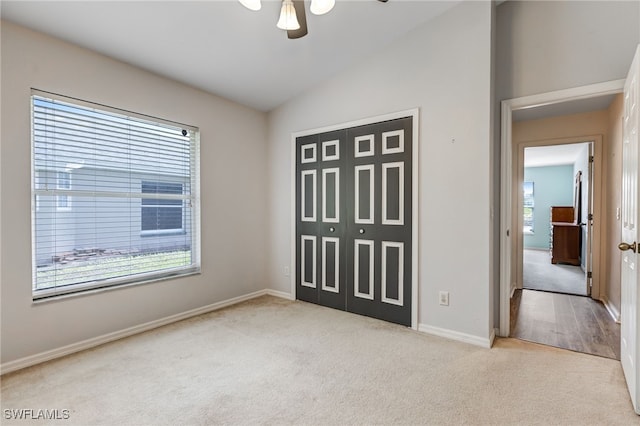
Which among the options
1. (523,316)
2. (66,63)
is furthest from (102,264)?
(523,316)

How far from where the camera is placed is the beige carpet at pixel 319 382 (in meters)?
1.75

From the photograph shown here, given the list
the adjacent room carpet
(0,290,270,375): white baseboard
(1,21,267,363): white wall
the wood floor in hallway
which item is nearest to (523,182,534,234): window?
the adjacent room carpet

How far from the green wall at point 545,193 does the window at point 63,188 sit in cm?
1015

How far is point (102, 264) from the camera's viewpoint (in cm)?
273

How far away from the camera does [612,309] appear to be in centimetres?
340

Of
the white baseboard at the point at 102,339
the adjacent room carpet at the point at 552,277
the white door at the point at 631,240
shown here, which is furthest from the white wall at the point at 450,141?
the adjacent room carpet at the point at 552,277

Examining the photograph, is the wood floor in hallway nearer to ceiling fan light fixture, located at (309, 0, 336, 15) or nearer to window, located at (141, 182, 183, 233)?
ceiling fan light fixture, located at (309, 0, 336, 15)

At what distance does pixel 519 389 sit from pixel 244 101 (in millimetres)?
3770

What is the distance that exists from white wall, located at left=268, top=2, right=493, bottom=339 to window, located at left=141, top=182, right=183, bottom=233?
2202 millimetres

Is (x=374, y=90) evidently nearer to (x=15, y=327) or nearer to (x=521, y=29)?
(x=521, y=29)

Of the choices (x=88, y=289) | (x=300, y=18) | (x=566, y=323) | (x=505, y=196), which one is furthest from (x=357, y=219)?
(x=88, y=289)

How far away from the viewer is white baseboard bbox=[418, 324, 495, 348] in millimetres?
2609

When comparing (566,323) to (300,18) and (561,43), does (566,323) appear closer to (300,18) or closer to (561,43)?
(561,43)

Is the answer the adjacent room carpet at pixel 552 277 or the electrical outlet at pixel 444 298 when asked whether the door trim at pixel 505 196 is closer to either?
the electrical outlet at pixel 444 298
